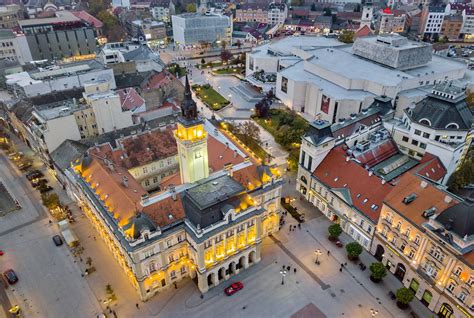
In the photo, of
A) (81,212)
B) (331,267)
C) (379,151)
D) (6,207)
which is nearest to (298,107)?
(379,151)

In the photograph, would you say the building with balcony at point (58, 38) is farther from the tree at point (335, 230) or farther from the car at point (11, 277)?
the tree at point (335, 230)

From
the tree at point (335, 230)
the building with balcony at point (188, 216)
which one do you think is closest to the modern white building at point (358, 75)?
the tree at point (335, 230)

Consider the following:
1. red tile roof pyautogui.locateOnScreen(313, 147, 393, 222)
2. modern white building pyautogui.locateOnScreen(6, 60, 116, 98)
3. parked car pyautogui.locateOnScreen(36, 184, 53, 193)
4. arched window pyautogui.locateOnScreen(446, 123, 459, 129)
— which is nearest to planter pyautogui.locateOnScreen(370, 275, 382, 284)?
red tile roof pyautogui.locateOnScreen(313, 147, 393, 222)

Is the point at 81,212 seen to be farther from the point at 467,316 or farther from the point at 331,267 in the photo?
the point at 467,316

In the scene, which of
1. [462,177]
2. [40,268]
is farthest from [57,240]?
[462,177]

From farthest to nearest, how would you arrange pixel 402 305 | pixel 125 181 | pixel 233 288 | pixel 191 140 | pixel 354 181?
pixel 354 181 → pixel 125 181 → pixel 233 288 → pixel 191 140 → pixel 402 305

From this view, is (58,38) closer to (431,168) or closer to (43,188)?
(43,188)
